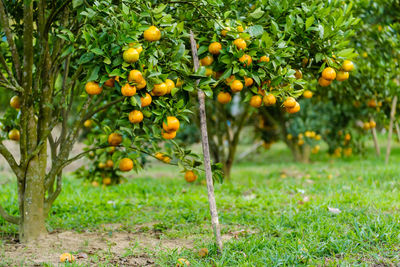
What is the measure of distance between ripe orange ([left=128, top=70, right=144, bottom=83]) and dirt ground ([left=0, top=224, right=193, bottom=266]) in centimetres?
131

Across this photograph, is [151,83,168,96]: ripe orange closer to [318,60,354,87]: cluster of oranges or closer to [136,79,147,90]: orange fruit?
[136,79,147,90]: orange fruit

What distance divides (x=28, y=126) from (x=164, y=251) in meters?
1.48

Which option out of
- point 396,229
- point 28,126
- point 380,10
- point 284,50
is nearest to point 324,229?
point 396,229

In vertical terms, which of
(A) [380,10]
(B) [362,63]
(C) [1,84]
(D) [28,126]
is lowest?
(D) [28,126]

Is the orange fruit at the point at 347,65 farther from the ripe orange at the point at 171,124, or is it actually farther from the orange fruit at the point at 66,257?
the orange fruit at the point at 66,257

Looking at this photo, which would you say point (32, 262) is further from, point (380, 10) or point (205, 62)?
point (380, 10)

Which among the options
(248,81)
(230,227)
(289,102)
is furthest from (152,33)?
(230,227)

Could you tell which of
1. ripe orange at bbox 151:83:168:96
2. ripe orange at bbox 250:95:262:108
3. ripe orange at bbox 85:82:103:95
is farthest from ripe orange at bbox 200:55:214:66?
ripe orange at bbox 85:82:103:95

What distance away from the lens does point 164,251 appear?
306 cm

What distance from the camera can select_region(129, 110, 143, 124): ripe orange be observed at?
99.1 inches

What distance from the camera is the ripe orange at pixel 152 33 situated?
243cm

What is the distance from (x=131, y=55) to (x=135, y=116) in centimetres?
40

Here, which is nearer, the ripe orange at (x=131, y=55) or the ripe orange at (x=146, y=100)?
the ripe orange at (x=131, y=55)

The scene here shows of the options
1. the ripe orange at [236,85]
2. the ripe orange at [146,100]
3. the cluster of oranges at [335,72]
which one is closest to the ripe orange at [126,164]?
the ripe orange at [146,100]
